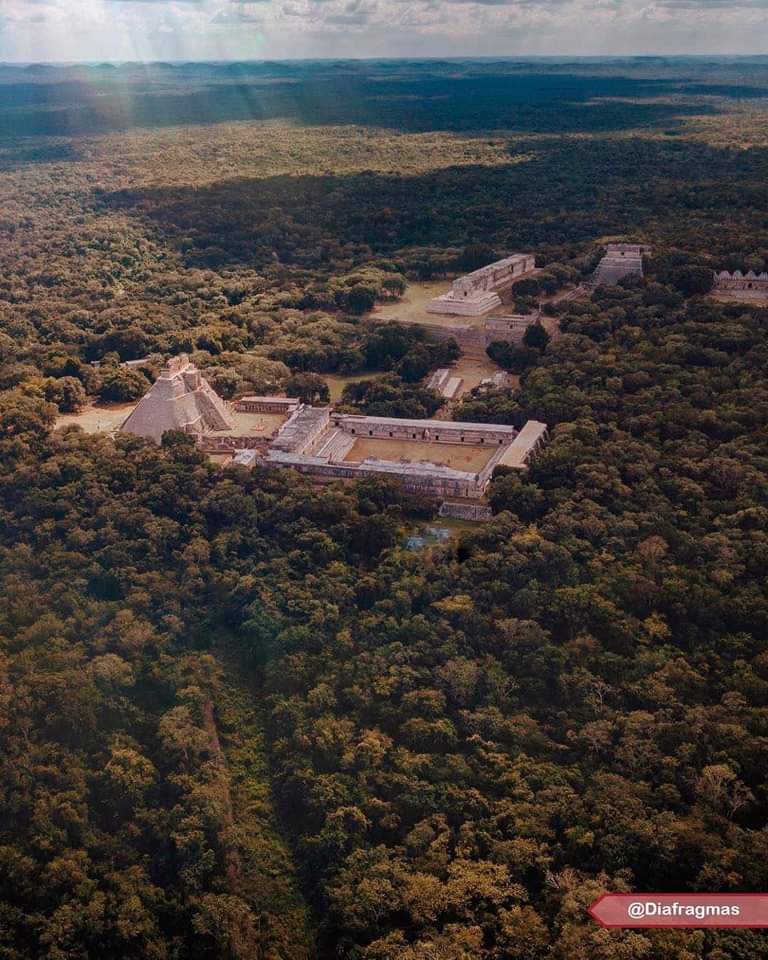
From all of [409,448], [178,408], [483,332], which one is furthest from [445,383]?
[178,408]

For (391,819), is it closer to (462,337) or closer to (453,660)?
(453,660)

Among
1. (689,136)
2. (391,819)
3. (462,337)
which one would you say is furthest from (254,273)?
(689,136)

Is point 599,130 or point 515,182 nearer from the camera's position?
point 515,182

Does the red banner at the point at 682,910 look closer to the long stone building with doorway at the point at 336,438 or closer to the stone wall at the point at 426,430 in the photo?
the long stone building with doorway at the point at 336,438

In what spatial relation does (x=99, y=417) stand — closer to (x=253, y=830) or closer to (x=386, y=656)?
(x=386, y=656)

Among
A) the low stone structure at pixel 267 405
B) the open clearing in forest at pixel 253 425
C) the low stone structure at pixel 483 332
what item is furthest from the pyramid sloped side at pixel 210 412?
the low stone structure at pixel 483 332
